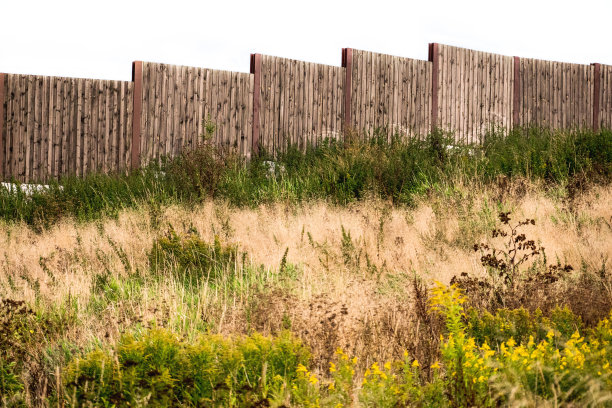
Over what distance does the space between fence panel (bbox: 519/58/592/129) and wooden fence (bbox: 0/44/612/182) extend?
989mm

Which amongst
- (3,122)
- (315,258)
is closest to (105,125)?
(3,122)

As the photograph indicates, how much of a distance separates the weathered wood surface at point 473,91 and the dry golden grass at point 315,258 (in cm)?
653

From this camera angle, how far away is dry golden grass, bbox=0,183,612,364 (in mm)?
3939

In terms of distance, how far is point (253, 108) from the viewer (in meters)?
12.3

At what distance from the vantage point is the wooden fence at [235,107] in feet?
37.2

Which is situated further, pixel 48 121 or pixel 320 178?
pixel 48 121

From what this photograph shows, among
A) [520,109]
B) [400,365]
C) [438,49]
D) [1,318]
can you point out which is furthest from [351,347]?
[520,109]

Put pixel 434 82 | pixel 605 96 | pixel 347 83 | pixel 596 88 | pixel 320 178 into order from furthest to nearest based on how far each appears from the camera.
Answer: pixel 605 96 → pixel 596 88 → pixel 434 82 → pixel 347 83 → pixel 320 178

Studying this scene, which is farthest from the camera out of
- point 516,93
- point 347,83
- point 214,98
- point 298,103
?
point 516,93

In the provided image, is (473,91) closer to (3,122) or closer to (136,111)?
(136,111)

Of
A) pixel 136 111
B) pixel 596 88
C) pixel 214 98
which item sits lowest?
pixel 136 111

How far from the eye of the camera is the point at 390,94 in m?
13.7

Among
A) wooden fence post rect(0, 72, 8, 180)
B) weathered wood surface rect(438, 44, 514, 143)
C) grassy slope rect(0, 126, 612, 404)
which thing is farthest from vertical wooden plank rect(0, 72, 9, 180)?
weathered wood surface rect(438, 44, 514, 143)

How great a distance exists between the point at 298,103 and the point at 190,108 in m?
2.06
